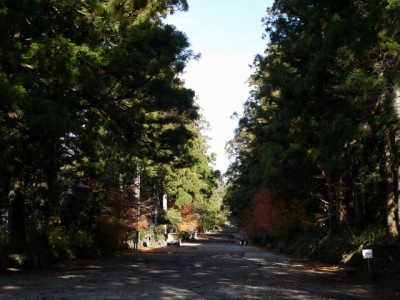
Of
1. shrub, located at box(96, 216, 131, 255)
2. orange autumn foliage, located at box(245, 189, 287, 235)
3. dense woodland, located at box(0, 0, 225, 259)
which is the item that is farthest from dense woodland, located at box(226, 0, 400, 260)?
shrub, located at box(96, 216, 131, 255)

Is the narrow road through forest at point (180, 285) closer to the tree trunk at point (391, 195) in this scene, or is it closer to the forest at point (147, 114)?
the tree trunk at point (391, 195)

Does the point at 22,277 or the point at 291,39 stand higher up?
the point at 291,39

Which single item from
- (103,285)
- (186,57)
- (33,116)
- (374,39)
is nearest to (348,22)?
(374,39)

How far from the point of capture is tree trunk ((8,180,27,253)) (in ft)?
61.4

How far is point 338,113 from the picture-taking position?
15.8 meters

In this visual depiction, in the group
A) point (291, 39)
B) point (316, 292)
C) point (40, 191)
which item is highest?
point (291, 39)

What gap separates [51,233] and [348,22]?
55.5ft

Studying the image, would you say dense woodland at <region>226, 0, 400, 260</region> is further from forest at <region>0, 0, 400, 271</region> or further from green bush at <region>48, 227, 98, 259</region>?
green bush at <region>48, 227, 98, 259</region>

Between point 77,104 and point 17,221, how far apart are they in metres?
7.03

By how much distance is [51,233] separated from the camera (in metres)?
22.8

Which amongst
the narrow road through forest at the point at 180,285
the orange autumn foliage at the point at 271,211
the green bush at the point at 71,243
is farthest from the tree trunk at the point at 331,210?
the green bush at the point at 71,243

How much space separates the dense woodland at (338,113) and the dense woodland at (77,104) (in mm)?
4696

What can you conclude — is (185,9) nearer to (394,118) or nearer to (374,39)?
(374,39)

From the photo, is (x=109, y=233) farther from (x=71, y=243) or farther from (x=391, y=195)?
(x=391, y=195)
